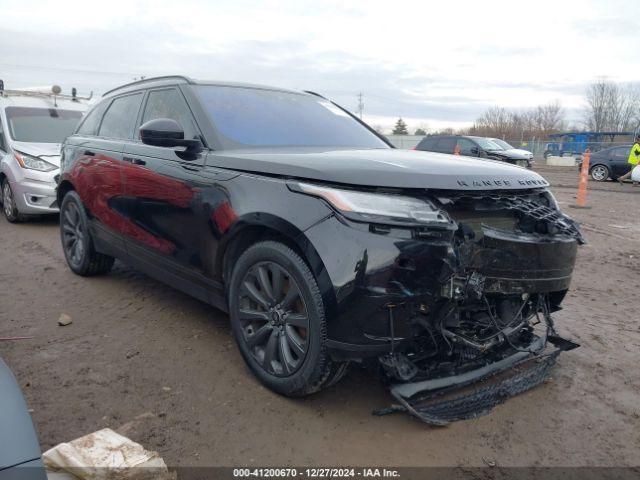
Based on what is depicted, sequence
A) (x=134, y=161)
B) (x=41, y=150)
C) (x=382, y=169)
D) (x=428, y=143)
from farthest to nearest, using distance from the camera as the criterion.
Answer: (x=428, y=143), (x=41, y=150), (x=134, y=161), (x=382, y=169)

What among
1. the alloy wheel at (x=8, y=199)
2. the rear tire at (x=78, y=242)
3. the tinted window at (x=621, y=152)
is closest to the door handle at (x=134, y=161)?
the rear tire at (x=78, y=242)

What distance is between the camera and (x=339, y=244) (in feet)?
7.73

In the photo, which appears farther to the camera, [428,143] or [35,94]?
[428,143]

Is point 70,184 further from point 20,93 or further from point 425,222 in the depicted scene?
point 20,93

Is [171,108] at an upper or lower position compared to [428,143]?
upper

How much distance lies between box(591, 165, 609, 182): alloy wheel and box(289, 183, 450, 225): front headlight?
64.6 ft

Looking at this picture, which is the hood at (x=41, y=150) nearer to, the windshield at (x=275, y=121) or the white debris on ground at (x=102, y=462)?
the windshield at (x=275, y=121)

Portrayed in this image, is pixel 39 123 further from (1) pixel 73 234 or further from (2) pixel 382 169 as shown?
(2) pixel 382 169

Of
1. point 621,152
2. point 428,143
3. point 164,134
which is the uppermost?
point 164,134

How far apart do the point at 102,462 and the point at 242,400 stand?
3.05 ft

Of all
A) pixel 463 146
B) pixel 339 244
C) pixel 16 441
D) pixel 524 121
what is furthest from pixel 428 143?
pixel 524 121

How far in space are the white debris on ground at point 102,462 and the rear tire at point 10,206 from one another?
6931mm

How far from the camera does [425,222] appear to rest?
2.35 meters

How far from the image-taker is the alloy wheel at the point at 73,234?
4883mm
